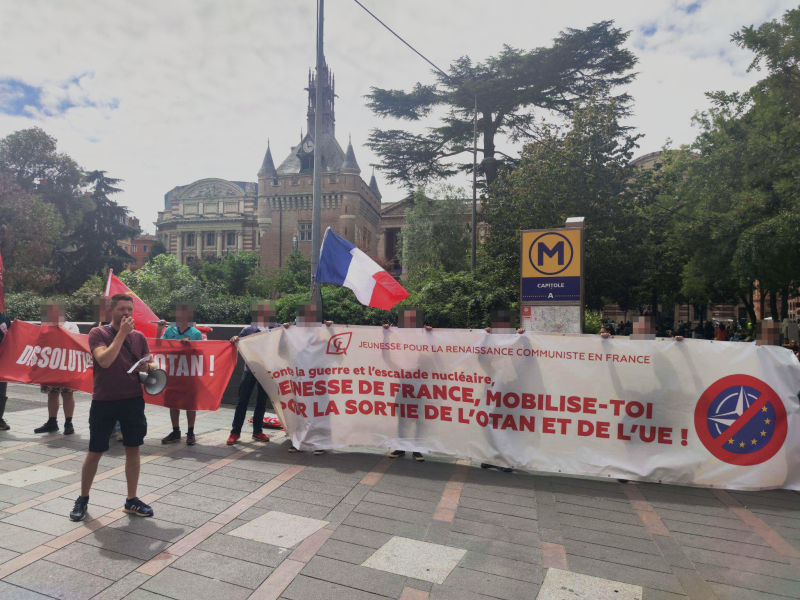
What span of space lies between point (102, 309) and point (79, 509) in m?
2.47

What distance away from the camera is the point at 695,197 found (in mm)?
20781

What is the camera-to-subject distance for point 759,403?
17.7 feet

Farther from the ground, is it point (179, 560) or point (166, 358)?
point (166, 358)

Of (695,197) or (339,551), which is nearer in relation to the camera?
(339,551)

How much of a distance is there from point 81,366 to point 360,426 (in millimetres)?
3831

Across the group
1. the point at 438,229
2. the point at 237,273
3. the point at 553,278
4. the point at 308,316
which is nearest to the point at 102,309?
the point at 308,316

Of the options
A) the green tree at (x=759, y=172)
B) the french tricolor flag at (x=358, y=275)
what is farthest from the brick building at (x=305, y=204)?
the french tricolor flag at (x=358, y=275)

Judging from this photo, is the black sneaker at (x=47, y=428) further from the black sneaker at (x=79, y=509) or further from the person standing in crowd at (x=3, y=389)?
the black sneaker at (x=79, y=509)

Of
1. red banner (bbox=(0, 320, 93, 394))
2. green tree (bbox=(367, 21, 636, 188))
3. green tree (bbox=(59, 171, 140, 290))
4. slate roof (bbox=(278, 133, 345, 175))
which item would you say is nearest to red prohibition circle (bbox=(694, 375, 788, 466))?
red banner (bbox=(0, 320, 93, 394))

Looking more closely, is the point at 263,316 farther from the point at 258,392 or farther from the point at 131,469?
the point at 131,469

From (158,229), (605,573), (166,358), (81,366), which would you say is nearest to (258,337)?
(166,358)

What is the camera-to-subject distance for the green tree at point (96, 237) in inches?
1950

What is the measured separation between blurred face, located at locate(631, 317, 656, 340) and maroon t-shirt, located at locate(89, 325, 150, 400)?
487cm

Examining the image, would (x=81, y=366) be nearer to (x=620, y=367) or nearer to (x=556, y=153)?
(x=620, y=367)
